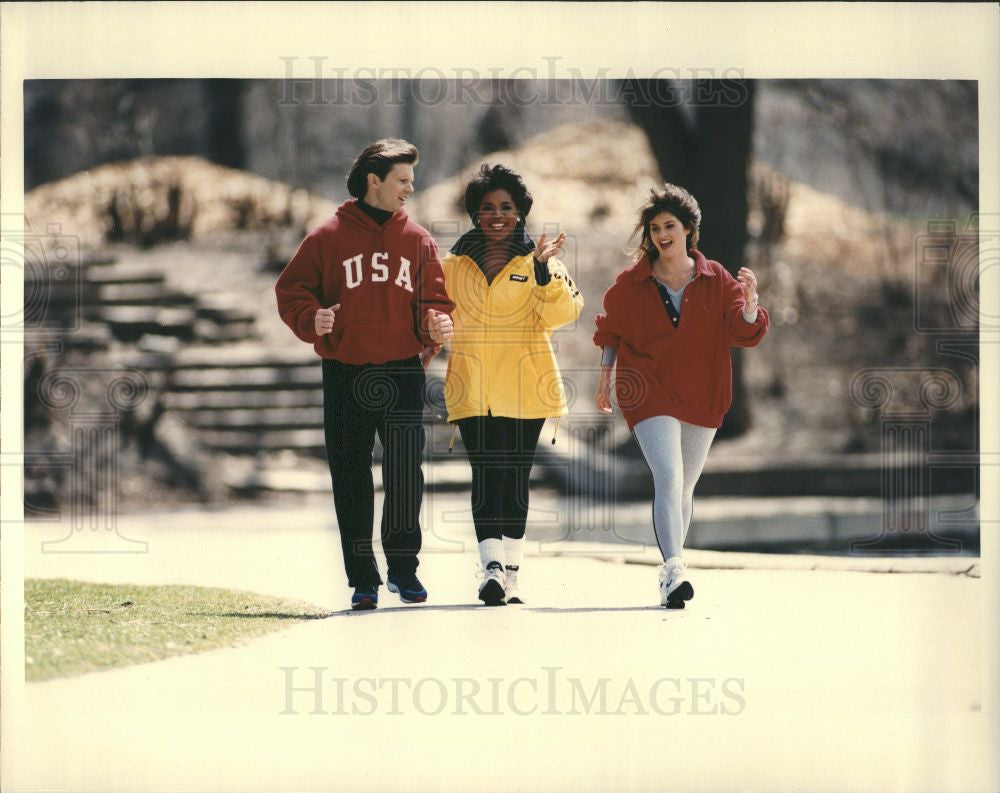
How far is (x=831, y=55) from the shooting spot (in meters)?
7.24

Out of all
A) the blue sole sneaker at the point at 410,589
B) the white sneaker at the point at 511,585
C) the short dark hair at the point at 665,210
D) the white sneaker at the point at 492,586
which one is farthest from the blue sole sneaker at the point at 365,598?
the short dark hair at the point at 665,210

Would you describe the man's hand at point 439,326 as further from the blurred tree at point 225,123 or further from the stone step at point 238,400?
the stone step at point 238,400

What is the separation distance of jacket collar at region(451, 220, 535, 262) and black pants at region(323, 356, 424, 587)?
1.79 ft

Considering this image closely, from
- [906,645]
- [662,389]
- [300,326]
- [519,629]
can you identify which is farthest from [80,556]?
[906,645]

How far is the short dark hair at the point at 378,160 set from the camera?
676 cm

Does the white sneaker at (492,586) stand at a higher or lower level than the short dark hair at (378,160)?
lower

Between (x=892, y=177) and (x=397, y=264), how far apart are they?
4.50 metres

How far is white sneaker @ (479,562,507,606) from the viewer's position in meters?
6.89

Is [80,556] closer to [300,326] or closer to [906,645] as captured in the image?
[300,326]

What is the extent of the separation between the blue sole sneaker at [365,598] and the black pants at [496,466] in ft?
1.80

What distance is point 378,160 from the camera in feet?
22.2

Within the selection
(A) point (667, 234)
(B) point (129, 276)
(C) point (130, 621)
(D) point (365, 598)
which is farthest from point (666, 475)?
(B) point (129, 276)

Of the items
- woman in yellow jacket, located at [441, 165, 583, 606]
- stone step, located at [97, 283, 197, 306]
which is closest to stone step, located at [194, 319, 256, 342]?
stone step, located at [97, 283, 197, 306]

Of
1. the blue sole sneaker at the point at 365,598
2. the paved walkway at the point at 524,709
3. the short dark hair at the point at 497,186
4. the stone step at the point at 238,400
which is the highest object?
the short dark hair at the point at 497,186
